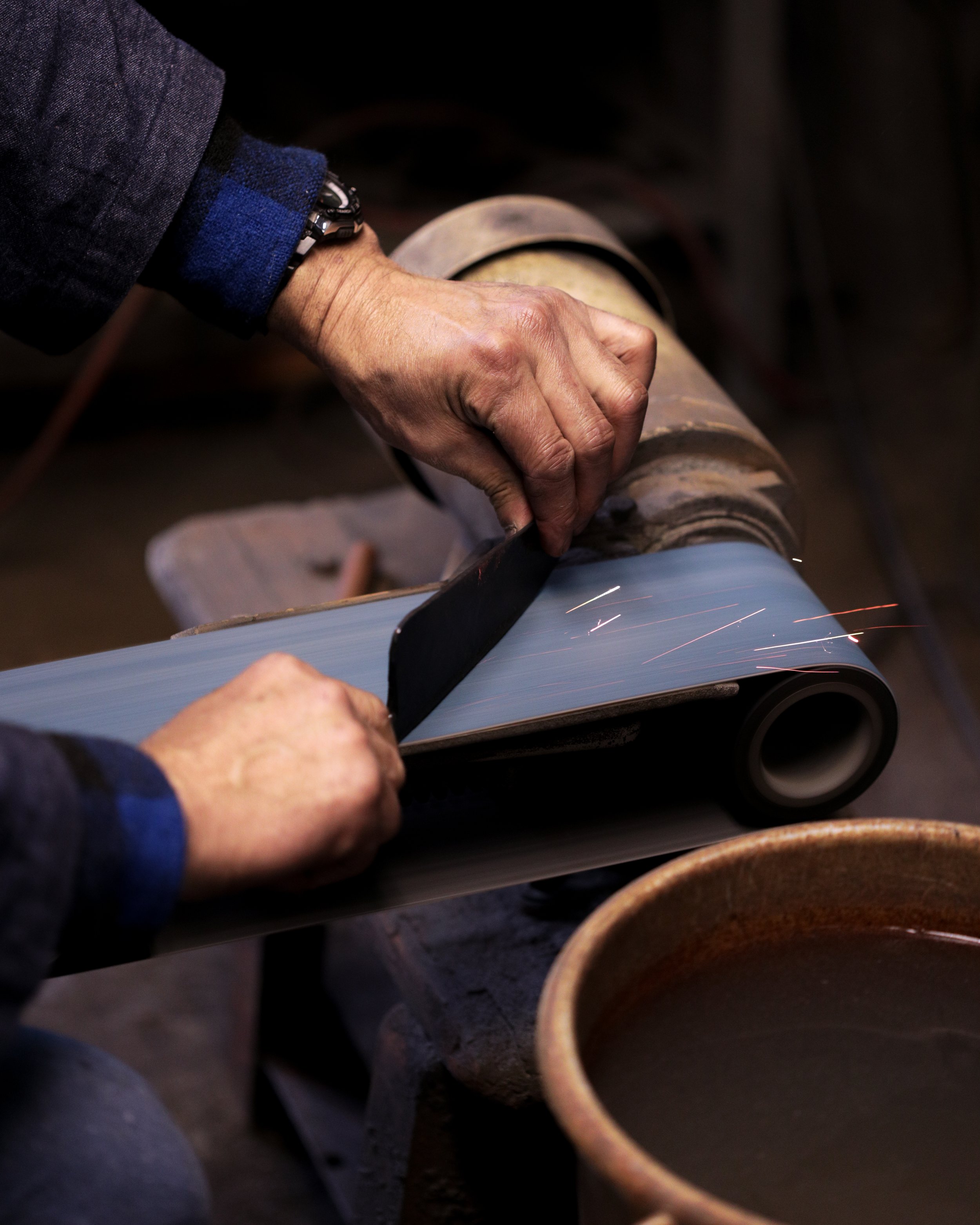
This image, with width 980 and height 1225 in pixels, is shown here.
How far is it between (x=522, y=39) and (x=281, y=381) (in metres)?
1.55

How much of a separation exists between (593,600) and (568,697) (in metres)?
0.17

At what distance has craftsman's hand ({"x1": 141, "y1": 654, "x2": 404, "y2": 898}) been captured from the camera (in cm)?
76

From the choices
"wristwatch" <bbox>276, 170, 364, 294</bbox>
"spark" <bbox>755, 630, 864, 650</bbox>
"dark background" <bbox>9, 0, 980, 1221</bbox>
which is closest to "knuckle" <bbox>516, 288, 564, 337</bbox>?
"wristwatch" <bbox>276, 170, 364, 294</bbox>

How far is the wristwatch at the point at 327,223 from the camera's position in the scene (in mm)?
1203

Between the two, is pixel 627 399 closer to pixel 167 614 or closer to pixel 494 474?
pixel 494 474

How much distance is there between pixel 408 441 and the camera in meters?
1.19

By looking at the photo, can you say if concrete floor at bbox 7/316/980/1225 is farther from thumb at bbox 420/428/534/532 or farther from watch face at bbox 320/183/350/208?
watch face at bbox 320/183/350/208

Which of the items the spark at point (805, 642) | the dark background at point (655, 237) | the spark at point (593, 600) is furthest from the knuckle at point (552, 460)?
the dark background at point (655, 237)

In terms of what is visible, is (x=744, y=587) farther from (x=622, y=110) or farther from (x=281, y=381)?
(x=622, y=110)

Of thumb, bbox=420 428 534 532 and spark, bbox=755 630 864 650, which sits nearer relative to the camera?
spark, bbox=755 630 864 650

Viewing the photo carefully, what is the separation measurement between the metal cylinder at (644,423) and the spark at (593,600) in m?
0.08

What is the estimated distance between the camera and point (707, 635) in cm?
105

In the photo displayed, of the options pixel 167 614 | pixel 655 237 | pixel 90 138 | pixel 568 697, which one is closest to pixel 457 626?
pixel 568 697

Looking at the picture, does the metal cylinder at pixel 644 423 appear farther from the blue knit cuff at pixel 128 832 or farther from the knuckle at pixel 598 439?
the blue knit cuff at pixel 128 832
